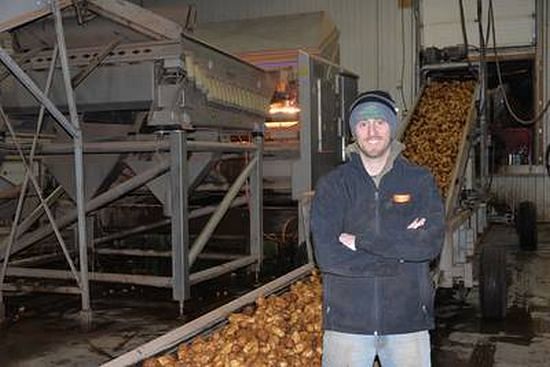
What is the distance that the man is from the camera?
2219 mm

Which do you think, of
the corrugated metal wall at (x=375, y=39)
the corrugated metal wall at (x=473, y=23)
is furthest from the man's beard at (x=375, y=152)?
the corrugated metal wall at (x=375, y=39)

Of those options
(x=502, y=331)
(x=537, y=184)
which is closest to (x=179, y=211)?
(x=502, y=331)

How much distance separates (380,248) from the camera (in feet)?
7.16

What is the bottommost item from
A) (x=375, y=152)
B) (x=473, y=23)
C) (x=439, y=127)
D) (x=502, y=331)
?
(x=502, y=331)

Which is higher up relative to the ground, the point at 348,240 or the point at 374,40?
the point at 374,40

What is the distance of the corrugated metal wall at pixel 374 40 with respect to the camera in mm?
11672

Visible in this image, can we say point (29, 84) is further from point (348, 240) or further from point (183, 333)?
point (348, 240)

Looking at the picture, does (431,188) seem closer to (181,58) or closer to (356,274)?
(356,274)

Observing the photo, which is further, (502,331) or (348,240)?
(502,331)

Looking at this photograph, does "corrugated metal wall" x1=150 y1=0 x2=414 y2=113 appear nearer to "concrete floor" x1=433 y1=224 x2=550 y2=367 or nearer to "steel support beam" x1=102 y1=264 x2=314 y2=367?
"concrete floor" x1=433 y1=224 x2=550 y2=367

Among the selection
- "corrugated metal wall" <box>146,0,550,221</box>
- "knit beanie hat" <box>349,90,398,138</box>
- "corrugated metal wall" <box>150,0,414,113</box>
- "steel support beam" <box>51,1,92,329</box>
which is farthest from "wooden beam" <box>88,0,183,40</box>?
"corrugated metal wall" <box>150,0,414,113</box>

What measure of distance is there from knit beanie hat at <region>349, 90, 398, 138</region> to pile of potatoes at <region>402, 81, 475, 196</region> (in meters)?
3.36

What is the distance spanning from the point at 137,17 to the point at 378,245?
3.56m

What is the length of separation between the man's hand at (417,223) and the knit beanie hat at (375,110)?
323 mm
